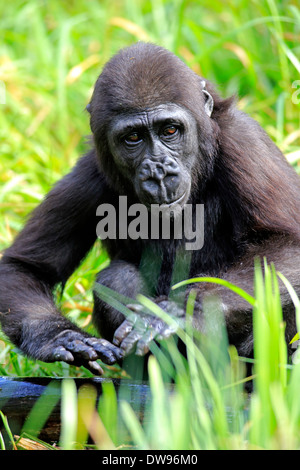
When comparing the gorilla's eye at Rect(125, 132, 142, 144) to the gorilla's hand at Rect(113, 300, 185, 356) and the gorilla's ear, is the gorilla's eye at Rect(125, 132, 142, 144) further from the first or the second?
the gorilla's hand at Rect(113, 300, 185, 356)

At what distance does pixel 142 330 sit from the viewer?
4.27 metres

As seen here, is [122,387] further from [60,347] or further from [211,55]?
[211,55]

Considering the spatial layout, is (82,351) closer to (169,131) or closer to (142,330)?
(142,330)

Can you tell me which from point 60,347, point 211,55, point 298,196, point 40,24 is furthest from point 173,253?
point 40,24

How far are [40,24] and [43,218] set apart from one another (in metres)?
6.21

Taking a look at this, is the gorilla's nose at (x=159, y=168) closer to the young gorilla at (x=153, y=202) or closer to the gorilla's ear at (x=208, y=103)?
the young gorilla at (x=153, y=202)

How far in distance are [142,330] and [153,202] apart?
1.03m

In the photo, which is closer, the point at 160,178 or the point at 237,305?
the point at 237,305

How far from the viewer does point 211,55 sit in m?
9.98
